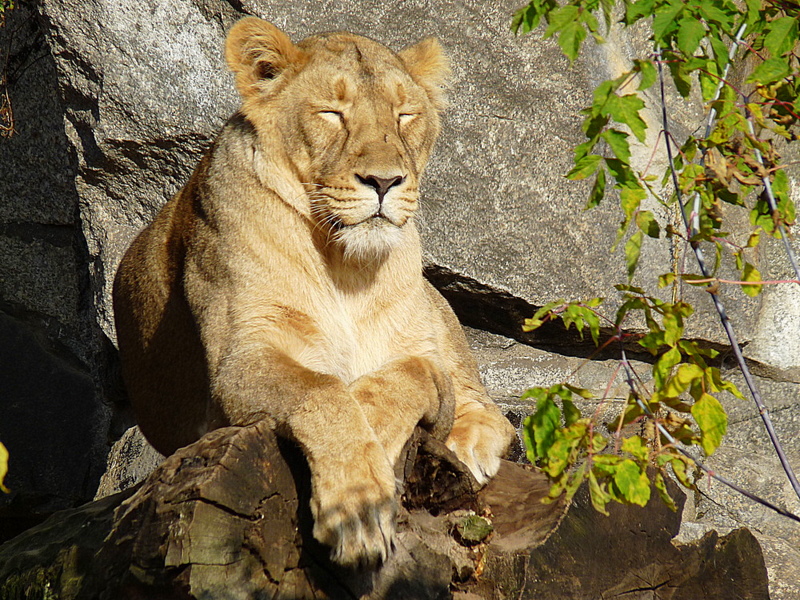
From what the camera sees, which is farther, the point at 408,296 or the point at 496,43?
the point at 496,43

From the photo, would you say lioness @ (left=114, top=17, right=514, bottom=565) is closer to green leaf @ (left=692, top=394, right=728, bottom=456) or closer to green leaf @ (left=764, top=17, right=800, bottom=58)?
green leaf @ (left=692, top=394, right=728, bottom=456)

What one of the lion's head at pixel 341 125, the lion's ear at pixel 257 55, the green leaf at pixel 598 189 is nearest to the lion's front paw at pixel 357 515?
the green leaf at pixel 598 189

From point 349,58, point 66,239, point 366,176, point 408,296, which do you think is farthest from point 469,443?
point 66,239

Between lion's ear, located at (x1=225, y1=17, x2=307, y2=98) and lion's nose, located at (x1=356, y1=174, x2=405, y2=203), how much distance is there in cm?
70

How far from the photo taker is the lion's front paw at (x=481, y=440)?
297 centimetres

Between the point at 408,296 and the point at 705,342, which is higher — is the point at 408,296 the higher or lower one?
the higher one

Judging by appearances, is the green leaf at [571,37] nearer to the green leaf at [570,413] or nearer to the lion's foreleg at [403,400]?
the green leaf at [570,413]

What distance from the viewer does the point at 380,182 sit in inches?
122

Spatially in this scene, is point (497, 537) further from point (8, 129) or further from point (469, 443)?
point (8, 129)

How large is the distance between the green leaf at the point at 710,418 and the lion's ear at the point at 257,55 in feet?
7.21

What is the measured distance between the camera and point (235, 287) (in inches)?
127

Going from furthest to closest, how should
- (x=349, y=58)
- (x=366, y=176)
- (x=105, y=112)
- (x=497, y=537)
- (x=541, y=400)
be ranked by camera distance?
(x=105, y=112)
(x=349, y=58)
(x=366, y=176)
(x=497, y=537)
(x=541, y=400)

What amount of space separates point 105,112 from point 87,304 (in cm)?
123

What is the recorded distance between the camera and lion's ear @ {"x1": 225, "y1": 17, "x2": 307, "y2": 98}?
Result: 344 cm
